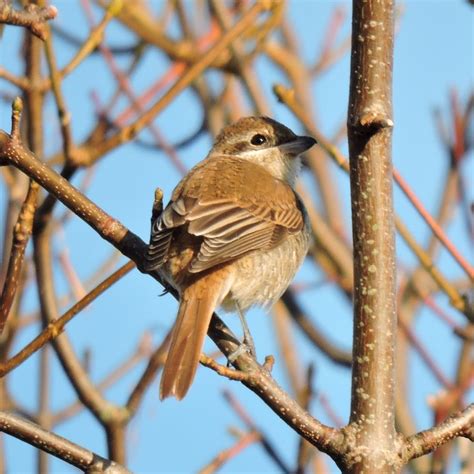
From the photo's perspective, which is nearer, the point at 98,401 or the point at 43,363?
the point at 98,401

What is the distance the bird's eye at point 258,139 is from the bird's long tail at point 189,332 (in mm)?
1445

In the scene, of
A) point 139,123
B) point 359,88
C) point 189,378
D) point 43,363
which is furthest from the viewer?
point 43,363

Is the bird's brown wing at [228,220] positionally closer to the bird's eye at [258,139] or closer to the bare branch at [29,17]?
the bird's eye at [258,139]

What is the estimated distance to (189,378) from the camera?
3.29 metres

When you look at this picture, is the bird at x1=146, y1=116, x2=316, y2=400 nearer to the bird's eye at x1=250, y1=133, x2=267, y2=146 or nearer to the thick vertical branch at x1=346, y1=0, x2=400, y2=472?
the bird's eye at x1=250, y1=133, x2=267, y2=146

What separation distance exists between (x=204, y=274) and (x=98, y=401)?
25.1 inches

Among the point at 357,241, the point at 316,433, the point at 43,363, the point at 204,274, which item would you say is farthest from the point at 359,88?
the point at 43,363

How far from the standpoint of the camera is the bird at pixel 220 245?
3.56 metres

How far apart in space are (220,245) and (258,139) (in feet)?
4.83

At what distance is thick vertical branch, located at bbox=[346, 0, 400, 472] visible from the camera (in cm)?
264

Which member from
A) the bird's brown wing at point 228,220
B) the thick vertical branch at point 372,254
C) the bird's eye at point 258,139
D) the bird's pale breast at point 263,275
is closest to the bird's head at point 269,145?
the bird's eye at point 258,139

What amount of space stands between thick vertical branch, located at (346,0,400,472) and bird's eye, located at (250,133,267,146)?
2560 mm

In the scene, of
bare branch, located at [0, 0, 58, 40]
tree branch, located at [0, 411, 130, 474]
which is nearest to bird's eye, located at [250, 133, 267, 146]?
bare branch, located at [0, 0, 58, 40]

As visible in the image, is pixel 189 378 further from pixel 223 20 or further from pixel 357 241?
pixel 223 20
